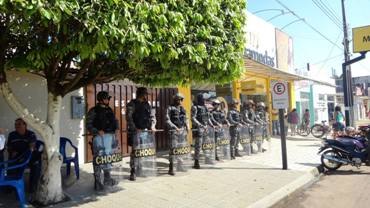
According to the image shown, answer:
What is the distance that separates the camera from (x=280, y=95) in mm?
10750

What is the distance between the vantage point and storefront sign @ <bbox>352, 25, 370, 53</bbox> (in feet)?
61.7

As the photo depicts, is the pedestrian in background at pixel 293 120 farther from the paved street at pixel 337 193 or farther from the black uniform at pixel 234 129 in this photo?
the paved street at pixel 337 193

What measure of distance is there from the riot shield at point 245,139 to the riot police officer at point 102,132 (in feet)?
18.4

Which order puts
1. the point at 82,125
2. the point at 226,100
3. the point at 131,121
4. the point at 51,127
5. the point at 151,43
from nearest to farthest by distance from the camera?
the point at 151,43
the point at 51,127
the point at 131,121
the point at 82,125
the point at 226,100

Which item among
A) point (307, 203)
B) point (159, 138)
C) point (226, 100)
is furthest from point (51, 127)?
point (226, 100)

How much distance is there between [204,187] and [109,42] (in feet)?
14.3

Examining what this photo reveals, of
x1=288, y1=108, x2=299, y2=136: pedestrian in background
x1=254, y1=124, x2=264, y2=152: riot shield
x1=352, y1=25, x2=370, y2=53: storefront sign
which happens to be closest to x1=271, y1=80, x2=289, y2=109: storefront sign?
x1=254, y1=124, x2=264, y2=152: riot shield

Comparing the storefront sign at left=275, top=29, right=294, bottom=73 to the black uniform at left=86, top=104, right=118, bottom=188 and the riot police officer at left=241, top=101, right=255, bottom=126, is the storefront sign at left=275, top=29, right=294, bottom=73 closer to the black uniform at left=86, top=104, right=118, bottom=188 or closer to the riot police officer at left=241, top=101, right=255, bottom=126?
the riot police officer at left=241, top=101, right=255, bottom=126

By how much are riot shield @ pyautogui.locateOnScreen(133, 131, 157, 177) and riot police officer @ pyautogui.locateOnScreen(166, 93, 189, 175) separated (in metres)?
0.73

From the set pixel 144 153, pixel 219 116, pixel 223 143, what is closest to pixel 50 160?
pixel 144 153

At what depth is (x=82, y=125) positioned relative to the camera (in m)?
10.7

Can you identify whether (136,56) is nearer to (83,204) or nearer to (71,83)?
(71,83)

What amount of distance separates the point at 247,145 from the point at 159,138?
9.36 feet

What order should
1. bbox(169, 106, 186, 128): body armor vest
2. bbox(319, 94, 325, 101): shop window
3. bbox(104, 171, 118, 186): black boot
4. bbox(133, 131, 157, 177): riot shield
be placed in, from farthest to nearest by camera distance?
bbox(319, 94, 325, 101): shop window < bbox(169, 106, 186, 128): body armor vest < bbox(133, 131, 157, 177): riot shield < bbox(104, 171, 118, 186): black boot
